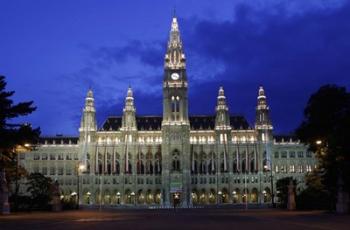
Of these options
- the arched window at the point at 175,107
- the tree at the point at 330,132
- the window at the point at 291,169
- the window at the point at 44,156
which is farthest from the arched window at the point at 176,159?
the tree at the point at 330,132

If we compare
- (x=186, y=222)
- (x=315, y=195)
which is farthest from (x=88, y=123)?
(x=186, y=222)

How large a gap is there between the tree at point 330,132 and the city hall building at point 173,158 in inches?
4708

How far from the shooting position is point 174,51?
19475cm

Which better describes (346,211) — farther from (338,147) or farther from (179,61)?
(179,61)

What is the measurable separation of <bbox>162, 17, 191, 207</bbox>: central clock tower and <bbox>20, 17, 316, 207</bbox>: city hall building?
0.32 meters

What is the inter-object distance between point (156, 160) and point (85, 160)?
76.9 feet

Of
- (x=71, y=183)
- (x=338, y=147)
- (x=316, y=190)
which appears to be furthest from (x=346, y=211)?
(x=71, y=183)

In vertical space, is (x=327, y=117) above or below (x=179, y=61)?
below

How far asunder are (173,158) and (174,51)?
3585cm

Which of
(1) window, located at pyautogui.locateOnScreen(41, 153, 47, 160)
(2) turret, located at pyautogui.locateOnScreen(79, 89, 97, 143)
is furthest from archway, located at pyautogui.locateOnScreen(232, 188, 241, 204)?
(1) window, located at pyautogui.locateOnScreen(41, 153, 47, 160)

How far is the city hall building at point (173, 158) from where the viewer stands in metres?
188

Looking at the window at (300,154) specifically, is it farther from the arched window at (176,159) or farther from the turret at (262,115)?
the arched window at (176,159)

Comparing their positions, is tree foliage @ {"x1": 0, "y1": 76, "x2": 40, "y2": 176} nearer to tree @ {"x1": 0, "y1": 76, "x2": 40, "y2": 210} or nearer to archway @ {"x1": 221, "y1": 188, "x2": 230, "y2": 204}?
tree @ {"x1": 0, "y1": 76, "x2": 40, "y2": 210}

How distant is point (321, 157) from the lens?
6269cm
